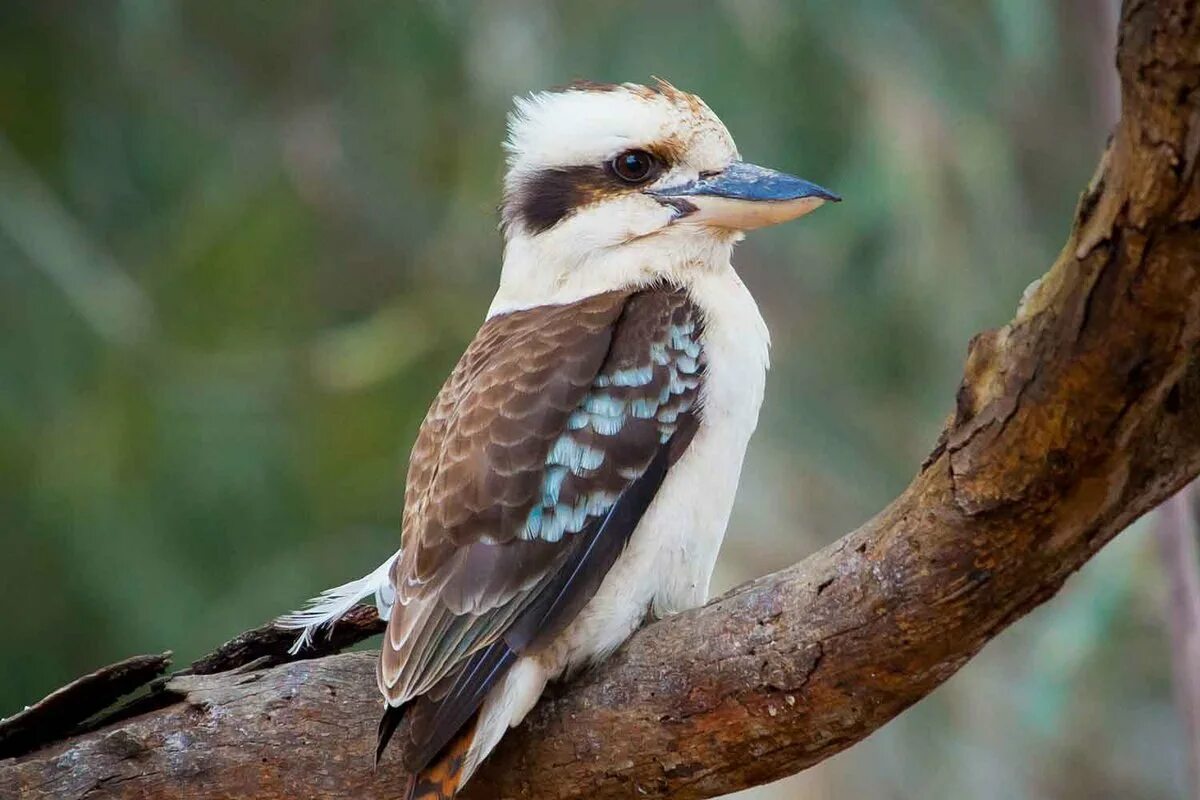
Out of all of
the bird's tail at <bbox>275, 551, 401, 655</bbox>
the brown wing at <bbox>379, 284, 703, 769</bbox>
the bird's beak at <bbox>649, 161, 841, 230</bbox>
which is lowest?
the bird's tail at <bbox>275, 551, 401, 655</bbox>

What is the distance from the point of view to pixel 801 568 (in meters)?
1.82

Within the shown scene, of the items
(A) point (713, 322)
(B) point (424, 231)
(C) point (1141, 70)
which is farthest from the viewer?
(B) point (424, 231)

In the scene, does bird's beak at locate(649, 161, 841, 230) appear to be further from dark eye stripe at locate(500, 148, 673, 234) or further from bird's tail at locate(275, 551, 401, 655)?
bird's tail at locate(275, 551, 401, 655)

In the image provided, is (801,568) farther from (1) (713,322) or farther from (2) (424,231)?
(2) (424,231)

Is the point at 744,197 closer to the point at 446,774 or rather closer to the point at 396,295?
the point at 446,774

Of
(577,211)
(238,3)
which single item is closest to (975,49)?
(238,3)

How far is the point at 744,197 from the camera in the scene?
2295 mm

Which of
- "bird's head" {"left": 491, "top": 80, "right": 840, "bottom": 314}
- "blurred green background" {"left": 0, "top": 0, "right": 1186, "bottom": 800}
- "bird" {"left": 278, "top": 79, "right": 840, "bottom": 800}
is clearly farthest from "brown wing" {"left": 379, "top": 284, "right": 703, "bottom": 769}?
"blurred green background" {"left": 0, "top": 0, "right": 1186, "bottom": 800}

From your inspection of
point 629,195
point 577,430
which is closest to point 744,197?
point 629,195

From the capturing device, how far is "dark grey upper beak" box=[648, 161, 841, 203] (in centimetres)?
227

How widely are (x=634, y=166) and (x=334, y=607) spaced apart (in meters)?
0.73

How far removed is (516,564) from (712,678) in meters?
0.28

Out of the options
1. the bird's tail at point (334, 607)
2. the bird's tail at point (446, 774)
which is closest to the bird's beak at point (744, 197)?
the bird's tail at point (334, 607)

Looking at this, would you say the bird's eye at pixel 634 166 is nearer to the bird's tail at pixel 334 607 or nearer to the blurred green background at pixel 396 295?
the bird's tail at pixel 334 607
